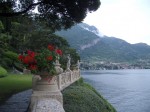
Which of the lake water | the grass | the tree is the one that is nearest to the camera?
the tree

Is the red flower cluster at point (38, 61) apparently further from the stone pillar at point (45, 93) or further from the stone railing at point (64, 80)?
the stone railing at point (64, 80)

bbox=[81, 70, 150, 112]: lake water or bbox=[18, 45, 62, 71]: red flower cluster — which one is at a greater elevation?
bbox=[18, 45, 62, 71]: red flower cluster

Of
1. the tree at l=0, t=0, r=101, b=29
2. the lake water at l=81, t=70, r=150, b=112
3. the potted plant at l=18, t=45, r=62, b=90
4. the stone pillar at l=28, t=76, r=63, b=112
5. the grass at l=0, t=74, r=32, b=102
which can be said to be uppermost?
the tree at l=0, t=0, r=101, b=29

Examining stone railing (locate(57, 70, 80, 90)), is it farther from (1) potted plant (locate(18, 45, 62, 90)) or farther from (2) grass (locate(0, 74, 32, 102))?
(1) potted plant (locate(18, 45, 62, 90))

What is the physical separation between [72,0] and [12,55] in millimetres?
34026

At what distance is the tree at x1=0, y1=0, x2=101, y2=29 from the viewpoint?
59.5 feet

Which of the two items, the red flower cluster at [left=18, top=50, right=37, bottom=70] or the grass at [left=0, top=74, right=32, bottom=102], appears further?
the grass at [left=0, top=74, right=32, bottom=102]

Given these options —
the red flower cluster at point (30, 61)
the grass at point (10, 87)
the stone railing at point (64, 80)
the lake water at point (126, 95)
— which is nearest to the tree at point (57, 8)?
the stone railing at point (64, 80)

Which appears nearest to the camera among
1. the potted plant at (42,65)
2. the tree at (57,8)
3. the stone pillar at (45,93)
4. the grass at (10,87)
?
the stone pillar at (45,93)

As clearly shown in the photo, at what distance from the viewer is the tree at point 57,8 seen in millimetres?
18125

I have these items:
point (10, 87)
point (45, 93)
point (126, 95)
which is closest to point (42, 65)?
point (45, 93)

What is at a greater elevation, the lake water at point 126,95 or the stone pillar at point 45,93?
the stone pillar at point 45,93

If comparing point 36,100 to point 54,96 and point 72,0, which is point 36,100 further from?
point 72,0

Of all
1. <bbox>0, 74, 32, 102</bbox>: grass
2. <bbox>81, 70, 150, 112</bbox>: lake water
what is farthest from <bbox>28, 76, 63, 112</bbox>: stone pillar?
<bbox>81, 70, 150, 112</bbox>: lake water
